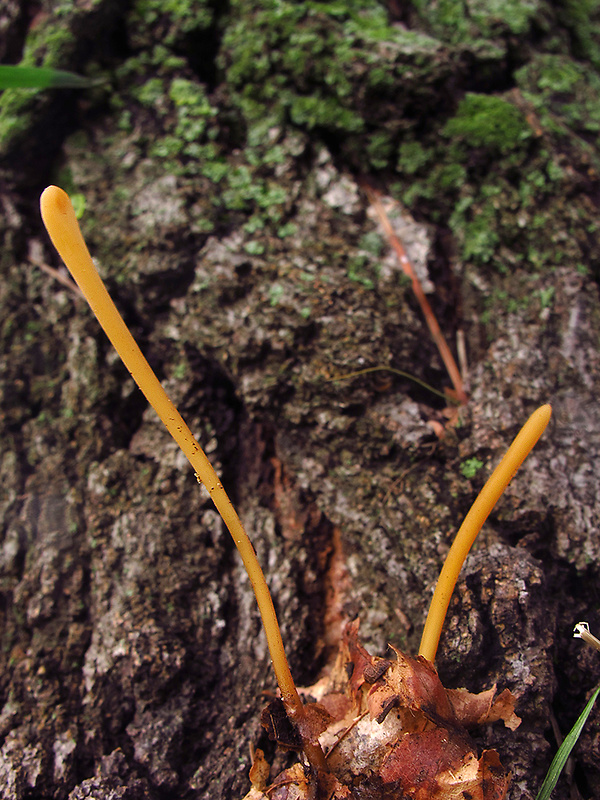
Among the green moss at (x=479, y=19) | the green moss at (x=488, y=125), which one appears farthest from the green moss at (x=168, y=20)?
the green moss at (x=488, y=125)

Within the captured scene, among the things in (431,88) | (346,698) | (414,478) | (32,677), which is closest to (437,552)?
(414,478)

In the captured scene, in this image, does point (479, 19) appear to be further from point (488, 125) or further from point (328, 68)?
point (328, 68)

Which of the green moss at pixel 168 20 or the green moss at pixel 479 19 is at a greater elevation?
the green moss at pixel 168 20

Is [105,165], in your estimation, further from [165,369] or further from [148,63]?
[165,369]

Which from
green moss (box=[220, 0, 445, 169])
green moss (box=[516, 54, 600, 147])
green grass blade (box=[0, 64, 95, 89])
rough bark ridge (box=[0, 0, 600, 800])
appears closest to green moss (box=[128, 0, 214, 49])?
rough bark ridge (box=[0, 0, 600, 800])

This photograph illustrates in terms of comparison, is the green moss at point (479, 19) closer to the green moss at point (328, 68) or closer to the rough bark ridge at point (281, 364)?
the rough bark ridge at point (281, 364)

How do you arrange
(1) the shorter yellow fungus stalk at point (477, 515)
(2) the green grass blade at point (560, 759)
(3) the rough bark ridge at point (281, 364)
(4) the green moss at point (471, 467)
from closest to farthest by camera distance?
(1) the shorter yellow fungus stalk at point (477, 515)
(2) the green grass blade at point (560, 759)
(3) the rough bark ridge at point (281, 364)
(4) the green moss at point (471, 467)

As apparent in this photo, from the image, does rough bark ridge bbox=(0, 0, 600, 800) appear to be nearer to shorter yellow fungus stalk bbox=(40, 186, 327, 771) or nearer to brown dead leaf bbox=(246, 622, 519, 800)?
brown dead leaf bbox=(246, 622, 519, 800)
